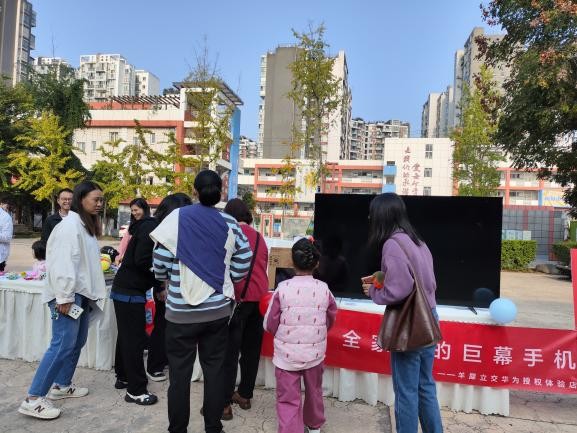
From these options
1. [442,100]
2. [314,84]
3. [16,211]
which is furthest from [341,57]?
[314,84]

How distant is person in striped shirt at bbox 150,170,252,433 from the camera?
2588 mm

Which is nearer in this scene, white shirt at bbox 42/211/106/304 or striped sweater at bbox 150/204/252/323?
striped sweater at bbox 150/204/252/323

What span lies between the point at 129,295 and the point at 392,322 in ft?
6.29

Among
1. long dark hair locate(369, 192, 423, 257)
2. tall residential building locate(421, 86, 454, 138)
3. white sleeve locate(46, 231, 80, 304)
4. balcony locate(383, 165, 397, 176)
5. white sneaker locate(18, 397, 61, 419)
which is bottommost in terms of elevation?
white sneaker locate(18, 397, 61, 419)

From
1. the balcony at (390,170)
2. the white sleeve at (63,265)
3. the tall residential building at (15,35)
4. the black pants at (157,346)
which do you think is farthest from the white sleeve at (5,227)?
the tall residential building at (15,35)

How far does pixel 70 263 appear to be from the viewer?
10.0ft

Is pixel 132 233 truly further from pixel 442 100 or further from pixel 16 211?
pixel 442 100

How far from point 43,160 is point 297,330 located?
2625 centimetres

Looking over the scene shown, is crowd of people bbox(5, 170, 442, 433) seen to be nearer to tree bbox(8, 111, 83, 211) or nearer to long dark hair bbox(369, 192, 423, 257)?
long dark hair bbox(369, 192, 423, 257)

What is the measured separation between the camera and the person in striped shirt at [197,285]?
8.49 feet

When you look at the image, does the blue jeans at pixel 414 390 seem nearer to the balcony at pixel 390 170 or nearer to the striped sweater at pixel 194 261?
the striped sweater at pixel 194 261

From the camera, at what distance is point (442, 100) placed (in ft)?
291

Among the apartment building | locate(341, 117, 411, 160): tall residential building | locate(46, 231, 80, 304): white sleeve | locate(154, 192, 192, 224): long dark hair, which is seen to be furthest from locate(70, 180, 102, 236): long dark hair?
locate(341, 117, 411, 160): tall residential building

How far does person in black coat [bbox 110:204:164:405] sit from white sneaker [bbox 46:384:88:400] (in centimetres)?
43
